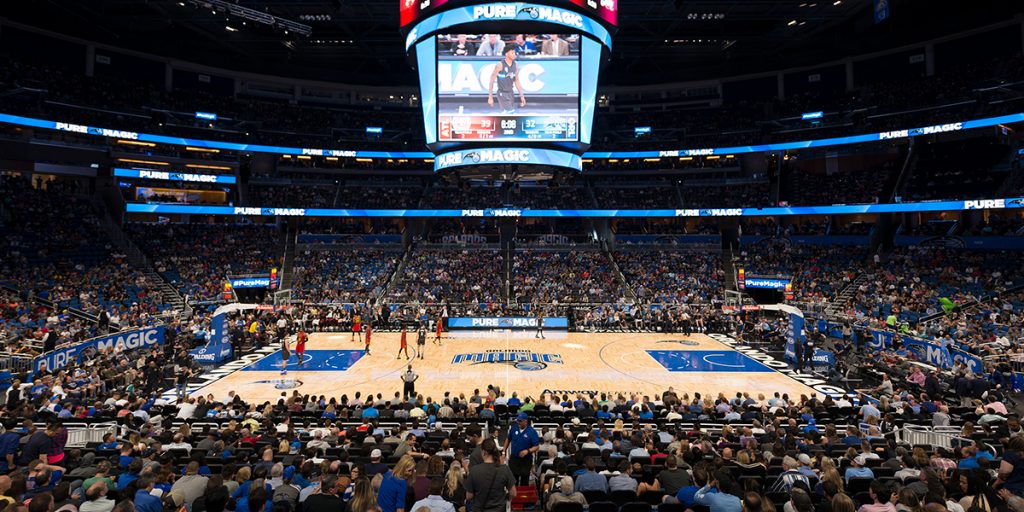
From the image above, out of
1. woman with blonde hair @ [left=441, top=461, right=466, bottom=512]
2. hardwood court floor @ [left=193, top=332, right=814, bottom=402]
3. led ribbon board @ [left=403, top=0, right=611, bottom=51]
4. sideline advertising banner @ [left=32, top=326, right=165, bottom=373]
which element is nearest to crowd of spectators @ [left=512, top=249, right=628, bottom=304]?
hardwood court floor @ [left=193, top=332, right=814, bottom=402]

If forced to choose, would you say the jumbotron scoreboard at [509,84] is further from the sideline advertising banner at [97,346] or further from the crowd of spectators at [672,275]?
the crowd of spectators at [672,275]

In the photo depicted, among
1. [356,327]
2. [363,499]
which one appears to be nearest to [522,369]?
[356,327]

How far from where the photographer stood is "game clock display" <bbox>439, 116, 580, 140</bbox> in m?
25.6

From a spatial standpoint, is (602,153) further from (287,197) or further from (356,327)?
(287,197)

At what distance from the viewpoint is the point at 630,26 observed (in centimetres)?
4250

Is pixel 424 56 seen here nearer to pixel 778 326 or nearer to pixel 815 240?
pixel 778 326

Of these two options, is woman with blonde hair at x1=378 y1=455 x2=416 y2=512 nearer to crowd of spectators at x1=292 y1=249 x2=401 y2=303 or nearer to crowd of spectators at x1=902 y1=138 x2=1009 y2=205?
crowd of spectators at x1=292 y1=249 x2=401 y2=303

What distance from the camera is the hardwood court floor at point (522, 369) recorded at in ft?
65.9

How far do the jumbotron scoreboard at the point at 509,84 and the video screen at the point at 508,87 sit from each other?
0.04m

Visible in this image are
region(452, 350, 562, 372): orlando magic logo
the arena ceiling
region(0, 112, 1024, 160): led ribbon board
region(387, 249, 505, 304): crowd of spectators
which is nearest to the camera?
region(452, 350, 562, 372): orlando magic logo

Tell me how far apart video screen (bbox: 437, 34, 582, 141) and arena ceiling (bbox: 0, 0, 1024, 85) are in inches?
517

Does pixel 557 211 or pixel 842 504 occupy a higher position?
pixel 557 211

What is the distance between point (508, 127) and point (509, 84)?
203 cm

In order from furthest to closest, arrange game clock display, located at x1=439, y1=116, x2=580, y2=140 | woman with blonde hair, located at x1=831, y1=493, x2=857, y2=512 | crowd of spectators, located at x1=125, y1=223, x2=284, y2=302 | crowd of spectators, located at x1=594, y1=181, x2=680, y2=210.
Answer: crowd of spectators, located at x1=594, y1=181, x2=680, y2=210, crowd of spectators, located at x1=125, y1=223, x2=284, y2=302, game clock display, located at x1=439, y1=116, x2=580, y2=140, woman with blonde hair, located at x1=831, y1=493, x2=857, y2=512
